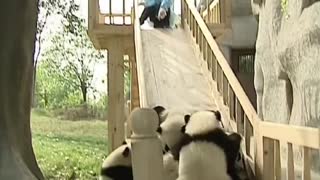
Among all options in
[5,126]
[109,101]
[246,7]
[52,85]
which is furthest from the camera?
[52,85]

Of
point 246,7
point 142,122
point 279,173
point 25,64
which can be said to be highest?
point 246,7

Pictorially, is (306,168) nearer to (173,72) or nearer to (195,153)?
(195,153)

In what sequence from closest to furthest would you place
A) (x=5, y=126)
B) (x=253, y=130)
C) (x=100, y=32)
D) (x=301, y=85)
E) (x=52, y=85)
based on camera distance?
(x=5, y=126)
(x=253, y=130)
(x=301, y=85)
(x=100, y=32)
(x=52, y=85)

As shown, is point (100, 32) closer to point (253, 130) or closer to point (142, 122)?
point (253, 130)

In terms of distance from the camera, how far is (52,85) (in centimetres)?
1281

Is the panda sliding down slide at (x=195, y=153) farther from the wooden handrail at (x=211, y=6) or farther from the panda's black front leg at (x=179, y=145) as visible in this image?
the wooden handrail at (x=211, y=6)

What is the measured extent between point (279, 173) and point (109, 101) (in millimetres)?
4699

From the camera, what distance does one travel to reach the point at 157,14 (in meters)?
7.62

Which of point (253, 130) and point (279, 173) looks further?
point (253, 130)

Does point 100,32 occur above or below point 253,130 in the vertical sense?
above

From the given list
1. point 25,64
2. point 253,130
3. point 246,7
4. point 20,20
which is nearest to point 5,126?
point 25,64

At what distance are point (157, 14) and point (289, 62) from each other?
8.43 ft

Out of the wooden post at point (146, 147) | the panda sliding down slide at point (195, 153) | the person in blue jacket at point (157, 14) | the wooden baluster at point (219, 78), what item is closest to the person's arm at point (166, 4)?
the person in blue jacket at point (157, 14)

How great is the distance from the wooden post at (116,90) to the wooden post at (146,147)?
5534 millimetres
